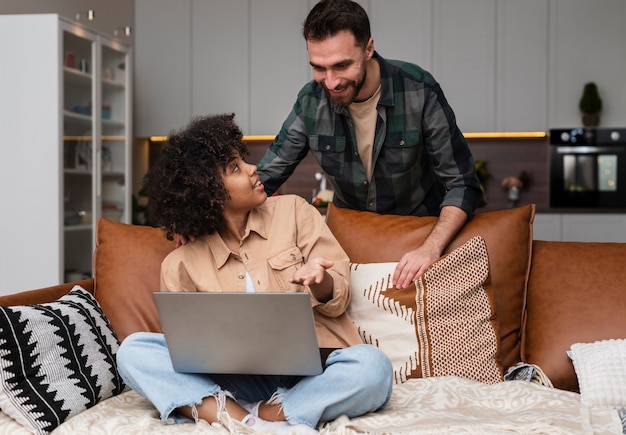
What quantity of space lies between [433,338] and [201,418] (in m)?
0.69

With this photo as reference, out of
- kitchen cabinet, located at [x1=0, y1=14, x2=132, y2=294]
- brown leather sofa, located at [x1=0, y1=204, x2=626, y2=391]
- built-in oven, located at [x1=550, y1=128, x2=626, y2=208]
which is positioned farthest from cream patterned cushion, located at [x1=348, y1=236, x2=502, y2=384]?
built-in oven, located at [x1=550, y1=128, x2=626, y2=208]

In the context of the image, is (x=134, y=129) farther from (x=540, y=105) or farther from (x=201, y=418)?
(x=201, y=418)

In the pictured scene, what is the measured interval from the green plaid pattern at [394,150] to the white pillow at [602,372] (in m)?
0.56

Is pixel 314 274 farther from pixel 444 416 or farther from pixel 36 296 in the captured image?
pixel 36 296

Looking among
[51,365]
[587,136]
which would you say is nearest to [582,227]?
[587,136]

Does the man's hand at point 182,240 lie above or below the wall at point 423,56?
below

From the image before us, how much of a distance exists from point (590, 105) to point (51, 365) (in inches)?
184

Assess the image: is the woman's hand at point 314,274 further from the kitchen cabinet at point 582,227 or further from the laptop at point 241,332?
the kitchen cabinet at point 582,227

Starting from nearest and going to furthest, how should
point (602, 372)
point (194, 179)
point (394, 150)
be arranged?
1. point (602, 372)
2. point (194, 179)
3. point (394, 150)

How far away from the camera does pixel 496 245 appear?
2.27 m

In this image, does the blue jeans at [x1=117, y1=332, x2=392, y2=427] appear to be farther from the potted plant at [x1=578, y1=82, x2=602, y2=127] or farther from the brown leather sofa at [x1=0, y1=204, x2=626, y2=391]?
the potted plant at [x1=578, y1=82, x2=602, y2=127]

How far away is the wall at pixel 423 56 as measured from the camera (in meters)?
5.62

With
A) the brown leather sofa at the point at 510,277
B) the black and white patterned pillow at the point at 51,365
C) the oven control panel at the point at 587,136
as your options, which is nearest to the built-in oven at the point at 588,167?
the oven control panel at the point at 587,136

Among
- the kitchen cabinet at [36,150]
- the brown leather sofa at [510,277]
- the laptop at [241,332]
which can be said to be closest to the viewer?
the laptop at [241,332]
